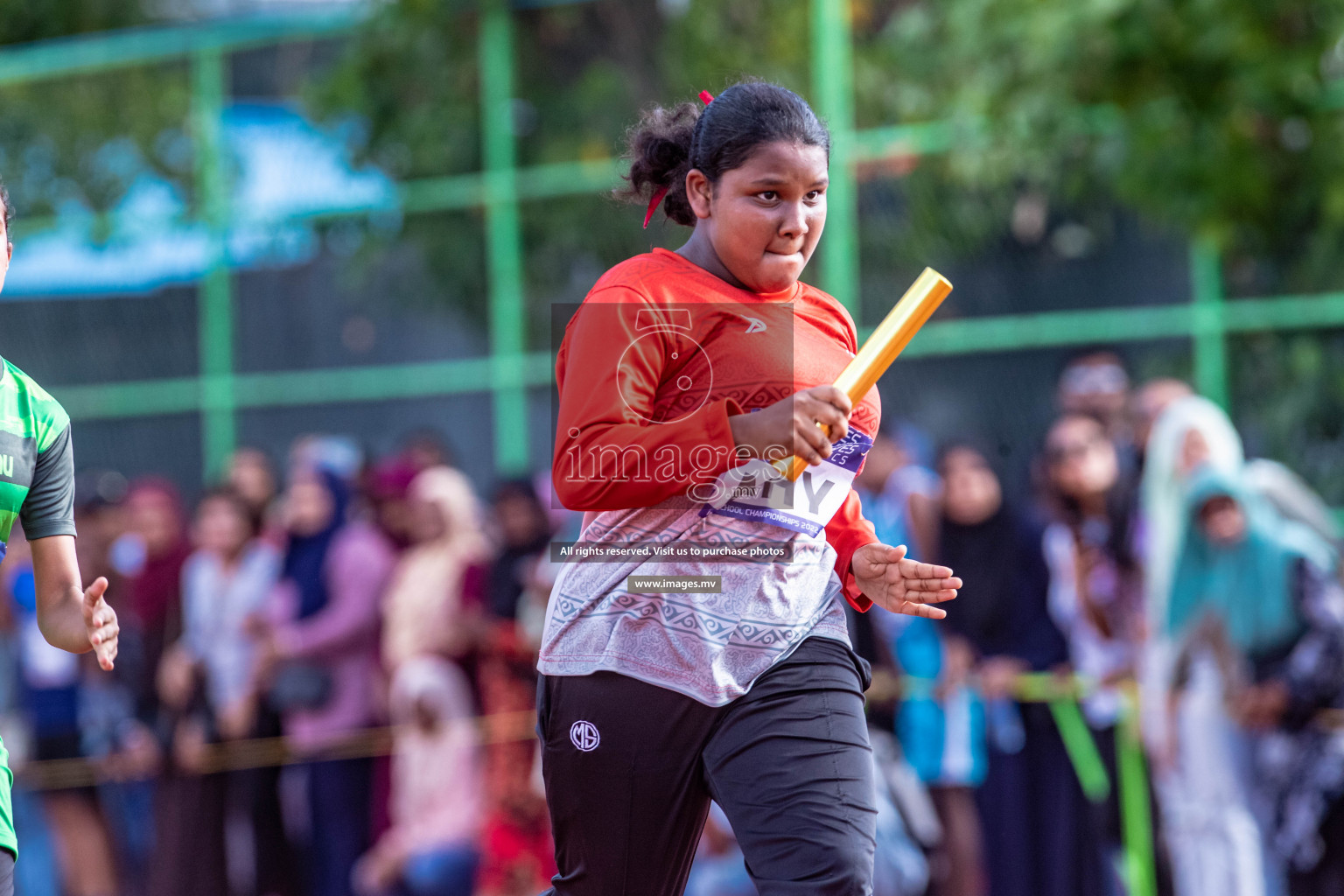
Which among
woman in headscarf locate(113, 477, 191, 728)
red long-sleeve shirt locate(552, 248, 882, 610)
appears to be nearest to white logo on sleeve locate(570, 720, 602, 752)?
red long-sleeve shirt locate(552, 248, 882, 610)

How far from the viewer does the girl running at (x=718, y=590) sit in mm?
3133

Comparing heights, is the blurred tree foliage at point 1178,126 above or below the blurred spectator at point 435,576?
above

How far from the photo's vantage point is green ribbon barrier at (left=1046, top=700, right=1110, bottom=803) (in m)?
6.66

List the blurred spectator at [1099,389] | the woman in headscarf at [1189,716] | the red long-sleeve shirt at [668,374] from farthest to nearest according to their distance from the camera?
1. the blurred spectator at [1099,389]
2. the woman in headscarf at [1189,716]
3. the red long-sleeve shirt at [668,374]

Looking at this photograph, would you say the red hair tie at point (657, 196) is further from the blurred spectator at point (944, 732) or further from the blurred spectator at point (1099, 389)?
the blurred spectator at point (1099, 389)

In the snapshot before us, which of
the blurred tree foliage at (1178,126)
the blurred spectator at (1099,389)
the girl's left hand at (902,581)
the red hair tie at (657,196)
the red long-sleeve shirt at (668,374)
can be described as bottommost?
the girl's left hand at (902,581)

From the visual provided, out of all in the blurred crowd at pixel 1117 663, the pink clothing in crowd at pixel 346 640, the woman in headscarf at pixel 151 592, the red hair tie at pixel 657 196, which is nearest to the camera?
the red hair tie at pixel 657 196

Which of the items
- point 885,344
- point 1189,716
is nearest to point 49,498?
point 885,344

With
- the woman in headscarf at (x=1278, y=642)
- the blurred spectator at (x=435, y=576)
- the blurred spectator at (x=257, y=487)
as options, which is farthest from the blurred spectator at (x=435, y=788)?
the woman in headscarf at (x=1278, y=642)

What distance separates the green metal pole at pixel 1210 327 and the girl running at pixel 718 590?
4348 millimetres

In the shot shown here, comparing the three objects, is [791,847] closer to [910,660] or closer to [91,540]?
[910,660]

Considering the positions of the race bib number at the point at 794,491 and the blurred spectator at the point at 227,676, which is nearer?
the race bib number at the point at 794,491

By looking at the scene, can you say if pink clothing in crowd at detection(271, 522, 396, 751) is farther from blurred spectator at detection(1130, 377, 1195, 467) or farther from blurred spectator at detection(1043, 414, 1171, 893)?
blurred spectator at detection(1130, 377, 1195, 467)

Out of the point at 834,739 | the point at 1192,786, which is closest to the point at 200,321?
A: the point at 1192,786
